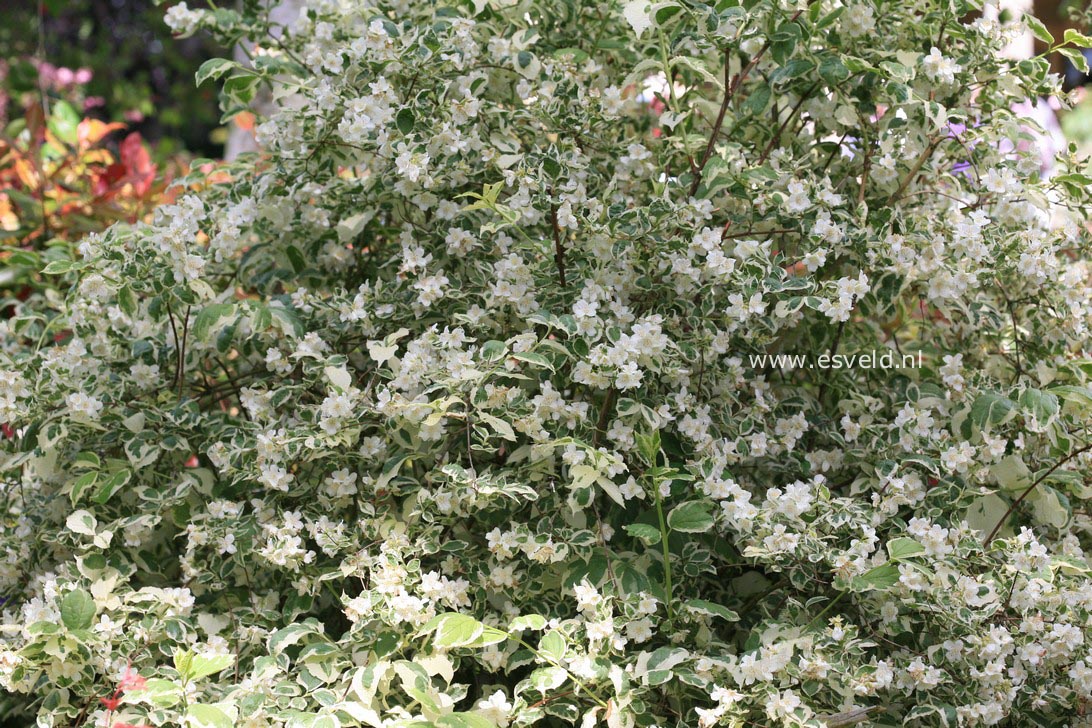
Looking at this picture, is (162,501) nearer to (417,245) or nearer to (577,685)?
(417,245)

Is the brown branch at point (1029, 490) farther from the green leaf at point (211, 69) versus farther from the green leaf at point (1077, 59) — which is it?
the green leaf at point (211, 69)

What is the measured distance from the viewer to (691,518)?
4.33 ft

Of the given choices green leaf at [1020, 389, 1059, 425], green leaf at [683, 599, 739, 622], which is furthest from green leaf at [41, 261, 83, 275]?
green leaf at [1020, 389, 1059, 425]

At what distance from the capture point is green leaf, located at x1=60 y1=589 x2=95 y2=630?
4.41ft

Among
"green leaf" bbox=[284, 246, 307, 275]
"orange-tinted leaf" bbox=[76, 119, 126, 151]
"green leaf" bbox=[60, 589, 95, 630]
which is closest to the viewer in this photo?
"green leaf" bbox=[60, 589, 95, 630]

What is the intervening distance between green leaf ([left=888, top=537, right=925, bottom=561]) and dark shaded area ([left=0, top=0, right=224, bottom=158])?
214 inches

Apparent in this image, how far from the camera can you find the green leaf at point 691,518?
1304 millimetres

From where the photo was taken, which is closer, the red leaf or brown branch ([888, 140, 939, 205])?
brown branch ([888, 140, 939, 205])

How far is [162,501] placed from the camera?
4.94ft

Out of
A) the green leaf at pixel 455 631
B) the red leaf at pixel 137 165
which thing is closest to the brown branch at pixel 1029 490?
the green leaf at pixel 455 631

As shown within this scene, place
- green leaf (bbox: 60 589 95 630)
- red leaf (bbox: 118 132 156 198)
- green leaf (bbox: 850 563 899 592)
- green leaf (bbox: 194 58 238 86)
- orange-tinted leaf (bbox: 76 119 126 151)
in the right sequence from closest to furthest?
green leaf (bbox: 850 563 899 592)
green leaf (bbox: 60 589 95 630)
green leaf (bbox: 194 58 238 86)
red leaf (bbox: 118 132 156 198)
orange-tinted leaf (bbox: 76 119 126 151)

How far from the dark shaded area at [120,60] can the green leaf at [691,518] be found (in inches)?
206

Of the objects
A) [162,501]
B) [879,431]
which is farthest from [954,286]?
[162,501]

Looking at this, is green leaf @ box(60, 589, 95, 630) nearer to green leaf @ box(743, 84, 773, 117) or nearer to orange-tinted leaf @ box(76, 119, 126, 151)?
green leaf @ box(743, 84, 773, 117)
